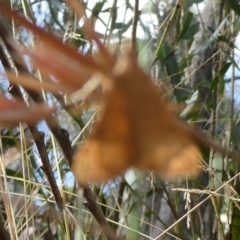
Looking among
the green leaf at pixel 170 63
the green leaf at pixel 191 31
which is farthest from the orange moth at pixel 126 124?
the green leaf at pixel 191 31

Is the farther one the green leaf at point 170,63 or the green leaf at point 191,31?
the green leaf at point 191,31

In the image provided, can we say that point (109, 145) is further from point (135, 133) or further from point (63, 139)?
point (63, 139)

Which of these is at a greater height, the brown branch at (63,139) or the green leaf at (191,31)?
the green leaf at (191,31)

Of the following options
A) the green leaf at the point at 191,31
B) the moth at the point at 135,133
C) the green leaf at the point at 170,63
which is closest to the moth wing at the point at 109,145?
the moth at the point at 135,133

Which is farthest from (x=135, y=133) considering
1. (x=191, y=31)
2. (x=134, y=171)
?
(x=191, y=31)

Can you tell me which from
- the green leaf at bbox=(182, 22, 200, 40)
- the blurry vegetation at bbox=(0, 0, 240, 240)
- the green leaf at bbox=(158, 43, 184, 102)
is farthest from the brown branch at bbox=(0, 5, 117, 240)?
the green leaf at bbox=(182, 22, 200, 40)

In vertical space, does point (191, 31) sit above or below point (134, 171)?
above

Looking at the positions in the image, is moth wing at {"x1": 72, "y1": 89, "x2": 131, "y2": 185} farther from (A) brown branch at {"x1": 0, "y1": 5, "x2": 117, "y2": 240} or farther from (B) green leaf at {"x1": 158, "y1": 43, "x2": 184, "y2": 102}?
(B) green leaf at {"x1": 158, "y1": 43, "x2": 184, "y2": 102}

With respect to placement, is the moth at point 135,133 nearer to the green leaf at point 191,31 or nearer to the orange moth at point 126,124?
the orange moth at point 126,124

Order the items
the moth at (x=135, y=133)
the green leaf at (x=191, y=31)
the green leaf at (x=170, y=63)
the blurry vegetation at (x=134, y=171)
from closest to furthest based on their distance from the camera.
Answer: the moth at (x=135, y=133), the blurry vegetation at (x=134, y=171), the green leaf at (x=170, y=63), the green leaf at (x=191, y=31)

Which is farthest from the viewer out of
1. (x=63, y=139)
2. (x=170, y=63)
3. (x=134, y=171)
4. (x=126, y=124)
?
(x=170, y=63)

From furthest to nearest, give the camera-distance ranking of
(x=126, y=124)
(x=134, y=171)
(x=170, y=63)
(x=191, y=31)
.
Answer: (x=191, y=31) → (x=170, y=63) → (x=134, y=171) → (x=126, y=124)

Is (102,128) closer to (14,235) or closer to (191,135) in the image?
(191,135)

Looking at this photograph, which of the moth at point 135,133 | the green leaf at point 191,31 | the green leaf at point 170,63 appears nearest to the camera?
the moth at point 135,133
